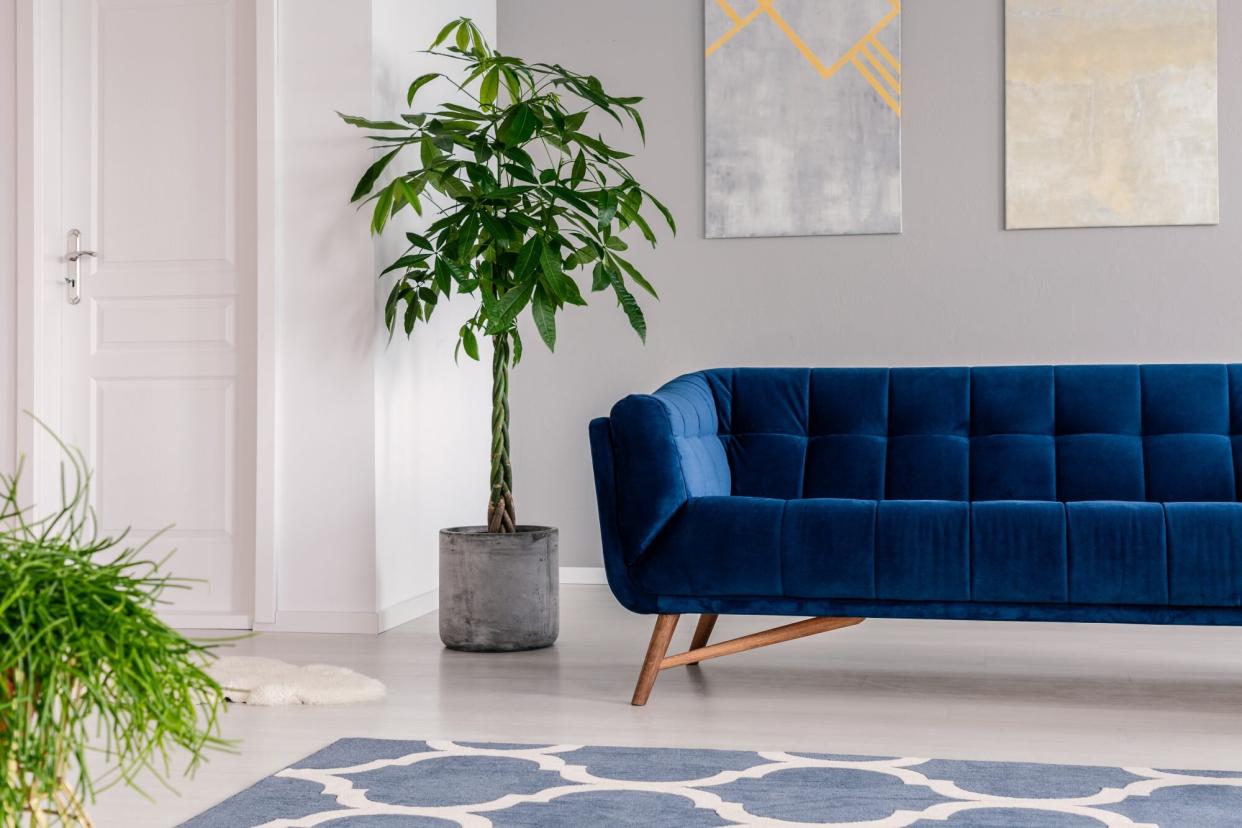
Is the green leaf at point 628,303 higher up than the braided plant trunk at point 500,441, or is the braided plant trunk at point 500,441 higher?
the green leaf at point 628,303

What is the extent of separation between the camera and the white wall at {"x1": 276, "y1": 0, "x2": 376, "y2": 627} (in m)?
3.74

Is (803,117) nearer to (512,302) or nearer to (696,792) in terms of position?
(512,302)

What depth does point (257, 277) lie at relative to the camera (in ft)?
12.4

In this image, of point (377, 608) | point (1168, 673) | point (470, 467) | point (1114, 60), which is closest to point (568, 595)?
point (470, 467)

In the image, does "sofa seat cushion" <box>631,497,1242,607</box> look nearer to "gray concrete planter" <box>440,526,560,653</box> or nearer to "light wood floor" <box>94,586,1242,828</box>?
"light wood floor" <box>94,586,1242,828</box>

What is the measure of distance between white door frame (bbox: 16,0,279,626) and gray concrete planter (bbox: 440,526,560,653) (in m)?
0.59

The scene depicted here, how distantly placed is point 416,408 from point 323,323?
47 centimetres

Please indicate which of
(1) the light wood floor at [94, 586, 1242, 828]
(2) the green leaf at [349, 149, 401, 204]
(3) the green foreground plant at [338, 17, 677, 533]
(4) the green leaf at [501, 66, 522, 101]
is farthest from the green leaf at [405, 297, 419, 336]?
(1) the light wood floor at [94, 586, 1242, 828]

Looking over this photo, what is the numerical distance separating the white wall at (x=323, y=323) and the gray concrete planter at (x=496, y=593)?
12.6 inches

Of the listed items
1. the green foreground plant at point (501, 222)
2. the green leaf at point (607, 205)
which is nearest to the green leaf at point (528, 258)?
the green foreground plant at point (501, 222)

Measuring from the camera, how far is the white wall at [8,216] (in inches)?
152

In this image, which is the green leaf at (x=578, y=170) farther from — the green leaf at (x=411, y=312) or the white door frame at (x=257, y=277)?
the white door frame at (x=257, y=277)

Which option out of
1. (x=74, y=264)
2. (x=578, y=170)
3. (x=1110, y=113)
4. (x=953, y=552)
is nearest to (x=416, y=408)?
(x=578, y=170)

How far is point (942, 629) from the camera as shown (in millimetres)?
3832
